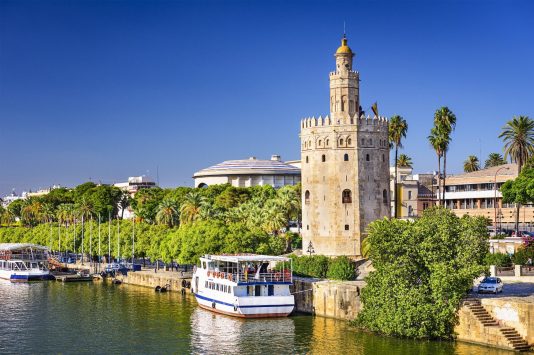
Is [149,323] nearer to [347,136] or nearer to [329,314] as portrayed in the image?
[329,314]

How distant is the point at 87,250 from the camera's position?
106500 mm

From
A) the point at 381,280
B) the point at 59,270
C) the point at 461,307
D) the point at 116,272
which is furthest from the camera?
the point at 59,270

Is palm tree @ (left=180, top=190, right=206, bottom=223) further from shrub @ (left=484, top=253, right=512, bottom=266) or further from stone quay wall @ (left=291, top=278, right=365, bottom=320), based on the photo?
shrub @ (left=484, top=253, right=512, bottom=266)

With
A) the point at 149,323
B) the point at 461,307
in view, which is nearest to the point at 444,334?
the point at 461,307

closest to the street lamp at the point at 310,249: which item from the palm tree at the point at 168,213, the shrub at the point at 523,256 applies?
the shrub at the point at 523,256

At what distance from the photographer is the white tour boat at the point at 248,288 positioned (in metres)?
55.1

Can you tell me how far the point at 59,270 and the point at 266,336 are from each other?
58.6 m

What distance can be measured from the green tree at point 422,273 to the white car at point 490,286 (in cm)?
401

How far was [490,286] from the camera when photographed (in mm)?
49906

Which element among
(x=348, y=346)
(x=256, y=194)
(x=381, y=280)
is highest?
(x=256, y=194)

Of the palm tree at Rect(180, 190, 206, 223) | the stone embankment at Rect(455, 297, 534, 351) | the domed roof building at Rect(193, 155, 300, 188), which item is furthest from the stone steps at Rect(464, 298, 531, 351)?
the domed roof building at Rect(193, 155, 300, 188)

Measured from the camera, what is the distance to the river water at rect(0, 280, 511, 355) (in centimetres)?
4478

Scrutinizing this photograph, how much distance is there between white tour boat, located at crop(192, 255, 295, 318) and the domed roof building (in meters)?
121

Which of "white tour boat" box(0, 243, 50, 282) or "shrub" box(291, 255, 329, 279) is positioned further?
A: "white tour boat" box(0, 243, 50, 282)
